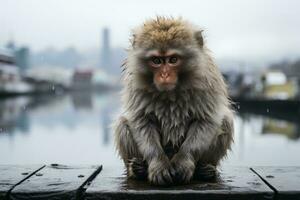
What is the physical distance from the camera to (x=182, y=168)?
12.9 feet

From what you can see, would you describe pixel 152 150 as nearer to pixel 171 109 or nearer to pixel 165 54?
pixel 171 109

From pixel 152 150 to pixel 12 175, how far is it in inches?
40.8

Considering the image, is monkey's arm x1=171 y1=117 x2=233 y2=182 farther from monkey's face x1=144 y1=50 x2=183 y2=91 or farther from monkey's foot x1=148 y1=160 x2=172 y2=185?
monkey's face x1=144 y1=50 x2=183 y2=91

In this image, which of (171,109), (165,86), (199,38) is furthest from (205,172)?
(199,38)

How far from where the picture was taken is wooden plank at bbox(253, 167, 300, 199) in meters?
3.69

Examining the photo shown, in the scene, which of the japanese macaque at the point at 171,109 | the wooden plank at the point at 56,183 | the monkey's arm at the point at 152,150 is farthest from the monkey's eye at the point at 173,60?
the wooden plank at the point at 56,183

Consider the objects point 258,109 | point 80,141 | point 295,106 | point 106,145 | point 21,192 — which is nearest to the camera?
point 21,192

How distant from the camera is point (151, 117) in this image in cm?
409

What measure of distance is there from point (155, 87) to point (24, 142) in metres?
14.8

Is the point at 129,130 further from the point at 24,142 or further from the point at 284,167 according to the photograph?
the point at 24,142

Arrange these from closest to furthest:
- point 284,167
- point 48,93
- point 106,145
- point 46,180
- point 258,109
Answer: point 46,180, point 284,167, point 106,145, point 258,109, point 48,93

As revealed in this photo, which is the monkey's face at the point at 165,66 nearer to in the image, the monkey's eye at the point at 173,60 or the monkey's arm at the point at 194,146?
the monkey's eye at the point at 173,60

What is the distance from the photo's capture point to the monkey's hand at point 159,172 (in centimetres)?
386

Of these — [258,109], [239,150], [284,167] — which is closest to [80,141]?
[239,150]
